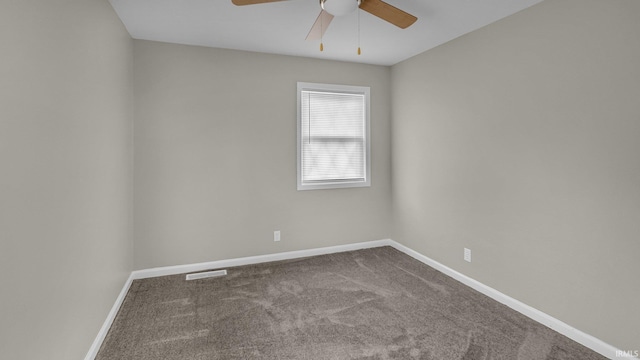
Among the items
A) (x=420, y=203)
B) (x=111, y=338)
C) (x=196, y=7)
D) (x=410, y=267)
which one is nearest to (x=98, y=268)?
(x=111, y=338)

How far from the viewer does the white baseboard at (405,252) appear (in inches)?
84.0

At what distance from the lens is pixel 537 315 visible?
249cm

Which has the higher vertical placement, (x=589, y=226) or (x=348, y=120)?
(x=348, y=120)

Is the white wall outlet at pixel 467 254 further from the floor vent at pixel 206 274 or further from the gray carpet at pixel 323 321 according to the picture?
the floor vent at pixel 206 274

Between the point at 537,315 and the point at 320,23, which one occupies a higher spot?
the point at 320,23

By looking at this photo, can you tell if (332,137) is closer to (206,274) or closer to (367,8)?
(367,8)

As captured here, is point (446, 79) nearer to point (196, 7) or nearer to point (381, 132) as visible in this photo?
point (381, 132)

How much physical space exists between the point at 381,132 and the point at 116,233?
3.26 metres

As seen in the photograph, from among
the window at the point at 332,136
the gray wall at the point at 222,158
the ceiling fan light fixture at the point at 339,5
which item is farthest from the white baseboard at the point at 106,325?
the ceiling fan light fixture at the point at 339,5

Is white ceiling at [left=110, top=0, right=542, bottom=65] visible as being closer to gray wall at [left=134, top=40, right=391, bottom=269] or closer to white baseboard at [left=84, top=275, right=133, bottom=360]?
gray wall at [left=134, top=40, right=391, bottom=269]

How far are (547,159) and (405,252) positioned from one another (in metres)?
2.12

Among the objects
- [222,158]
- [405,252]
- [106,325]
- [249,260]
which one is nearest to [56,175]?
[106,325]

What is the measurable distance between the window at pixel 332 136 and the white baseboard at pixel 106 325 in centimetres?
209

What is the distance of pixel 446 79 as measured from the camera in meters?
3.37
